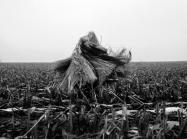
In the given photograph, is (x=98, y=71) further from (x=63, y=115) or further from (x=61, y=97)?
(x=63, y=115)

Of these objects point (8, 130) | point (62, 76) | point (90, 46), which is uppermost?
point (90, 46)

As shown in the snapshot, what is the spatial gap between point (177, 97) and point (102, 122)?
287 cm

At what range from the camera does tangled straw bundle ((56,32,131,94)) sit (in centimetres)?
614

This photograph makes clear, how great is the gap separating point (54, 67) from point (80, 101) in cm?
132

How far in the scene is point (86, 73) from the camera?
6.08 m

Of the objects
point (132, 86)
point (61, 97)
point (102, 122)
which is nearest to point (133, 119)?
point (102, 122)

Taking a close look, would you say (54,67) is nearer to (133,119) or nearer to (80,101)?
(80,101)

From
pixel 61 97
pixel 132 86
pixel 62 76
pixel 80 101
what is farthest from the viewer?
pixel 132 86

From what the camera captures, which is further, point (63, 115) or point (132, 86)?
point (132, 86)

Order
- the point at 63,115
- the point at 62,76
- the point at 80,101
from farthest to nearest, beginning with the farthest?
the point at 62,76, the point at 80,101, the point at 63,115

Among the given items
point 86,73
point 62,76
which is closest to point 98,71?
point 86,73

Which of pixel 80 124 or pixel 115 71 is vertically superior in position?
pixel 115 71

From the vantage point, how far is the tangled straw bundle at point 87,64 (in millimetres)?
6137

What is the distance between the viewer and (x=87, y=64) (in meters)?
6.29
